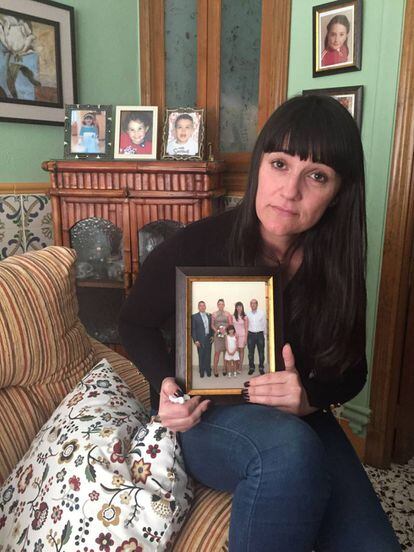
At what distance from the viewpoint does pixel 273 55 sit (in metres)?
2.01

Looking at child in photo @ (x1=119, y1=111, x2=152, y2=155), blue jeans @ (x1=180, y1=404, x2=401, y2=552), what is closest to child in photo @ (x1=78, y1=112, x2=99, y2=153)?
child in photo @ (x1=119, y1=111, x2=152, y2=155)

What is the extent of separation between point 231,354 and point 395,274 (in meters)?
1.09

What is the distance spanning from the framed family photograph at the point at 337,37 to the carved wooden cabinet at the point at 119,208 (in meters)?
0.60

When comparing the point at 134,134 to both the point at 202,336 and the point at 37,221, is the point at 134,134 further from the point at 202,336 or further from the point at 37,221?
the point at 202,336

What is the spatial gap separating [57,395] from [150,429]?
306 mm

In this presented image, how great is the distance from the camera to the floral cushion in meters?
0.81

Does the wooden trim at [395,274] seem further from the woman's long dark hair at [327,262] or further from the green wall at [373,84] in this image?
the woman's long dark hair at [327,262]

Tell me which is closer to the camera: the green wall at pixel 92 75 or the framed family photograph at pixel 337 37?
the framed family photograph at pixel 337 37

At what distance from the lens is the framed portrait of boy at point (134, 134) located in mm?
2143

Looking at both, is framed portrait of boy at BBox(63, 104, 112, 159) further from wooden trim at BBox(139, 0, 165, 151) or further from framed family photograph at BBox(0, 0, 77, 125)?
wooden trim at BBox(139, 0, 165, 151)

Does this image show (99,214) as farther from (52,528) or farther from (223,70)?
(52,528)

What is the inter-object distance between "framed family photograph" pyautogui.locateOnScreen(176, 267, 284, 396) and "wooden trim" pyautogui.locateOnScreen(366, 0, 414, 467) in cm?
101

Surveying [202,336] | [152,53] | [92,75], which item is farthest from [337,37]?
[202,336]

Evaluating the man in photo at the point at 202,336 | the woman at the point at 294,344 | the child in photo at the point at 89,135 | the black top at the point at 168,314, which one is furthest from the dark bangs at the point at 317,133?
the child in photo at the point at 89,135
